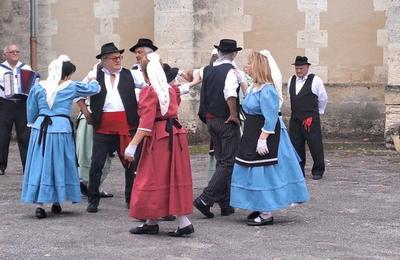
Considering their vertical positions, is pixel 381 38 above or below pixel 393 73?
above

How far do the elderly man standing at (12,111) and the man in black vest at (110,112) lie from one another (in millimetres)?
2813

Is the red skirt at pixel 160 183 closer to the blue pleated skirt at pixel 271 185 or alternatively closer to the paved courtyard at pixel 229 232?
the paved courtyard at pixel 229 232

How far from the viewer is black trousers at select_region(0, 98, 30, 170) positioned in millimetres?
11406

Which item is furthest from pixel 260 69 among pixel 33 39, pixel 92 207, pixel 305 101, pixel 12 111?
pixel 33 39

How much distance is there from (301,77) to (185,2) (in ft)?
12.1

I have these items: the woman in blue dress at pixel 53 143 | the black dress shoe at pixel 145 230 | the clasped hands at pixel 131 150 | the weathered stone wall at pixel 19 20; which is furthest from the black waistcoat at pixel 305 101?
the weathered stone wall at pixel 19 20

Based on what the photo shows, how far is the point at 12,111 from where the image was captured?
11531mm

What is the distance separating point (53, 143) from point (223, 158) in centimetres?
168

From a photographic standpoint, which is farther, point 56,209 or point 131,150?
point 56,209

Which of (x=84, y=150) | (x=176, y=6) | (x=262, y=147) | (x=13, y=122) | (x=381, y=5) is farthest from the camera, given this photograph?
(x=381, y=5)

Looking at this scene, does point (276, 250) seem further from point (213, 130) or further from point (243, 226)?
point (213, 130)

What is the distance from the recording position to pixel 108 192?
10.1 metres

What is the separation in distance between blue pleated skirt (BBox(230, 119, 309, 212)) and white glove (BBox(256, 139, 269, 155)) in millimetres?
154

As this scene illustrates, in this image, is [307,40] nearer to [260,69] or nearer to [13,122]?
[13,122]
